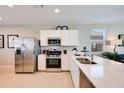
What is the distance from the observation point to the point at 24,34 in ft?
27.2

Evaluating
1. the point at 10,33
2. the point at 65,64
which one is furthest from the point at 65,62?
the point at 10,33

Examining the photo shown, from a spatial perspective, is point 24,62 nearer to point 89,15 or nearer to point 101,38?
point 89,15

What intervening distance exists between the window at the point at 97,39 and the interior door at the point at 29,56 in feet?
10.2

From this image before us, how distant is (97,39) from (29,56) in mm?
3604

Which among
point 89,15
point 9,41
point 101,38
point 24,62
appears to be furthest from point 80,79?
point 9,41

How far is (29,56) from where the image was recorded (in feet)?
23.4

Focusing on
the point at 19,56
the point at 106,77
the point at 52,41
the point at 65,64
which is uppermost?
the point at 52,41

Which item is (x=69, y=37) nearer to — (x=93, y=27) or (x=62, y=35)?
Result: (x=62, y=35)

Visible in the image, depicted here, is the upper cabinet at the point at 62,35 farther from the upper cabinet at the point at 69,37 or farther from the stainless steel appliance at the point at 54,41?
the stainless steel appliance at the point at 54,41

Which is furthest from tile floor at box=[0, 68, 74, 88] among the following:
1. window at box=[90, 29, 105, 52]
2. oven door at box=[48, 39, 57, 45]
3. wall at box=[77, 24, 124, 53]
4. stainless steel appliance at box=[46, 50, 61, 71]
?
window at box=[90, 29, 105, 52]

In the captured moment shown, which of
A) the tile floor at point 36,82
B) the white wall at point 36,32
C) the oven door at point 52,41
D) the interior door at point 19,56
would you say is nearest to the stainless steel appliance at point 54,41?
the oven door at point 52,41

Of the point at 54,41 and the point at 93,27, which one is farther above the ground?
the point at 93,27

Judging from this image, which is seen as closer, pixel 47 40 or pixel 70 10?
pixel 70 10
